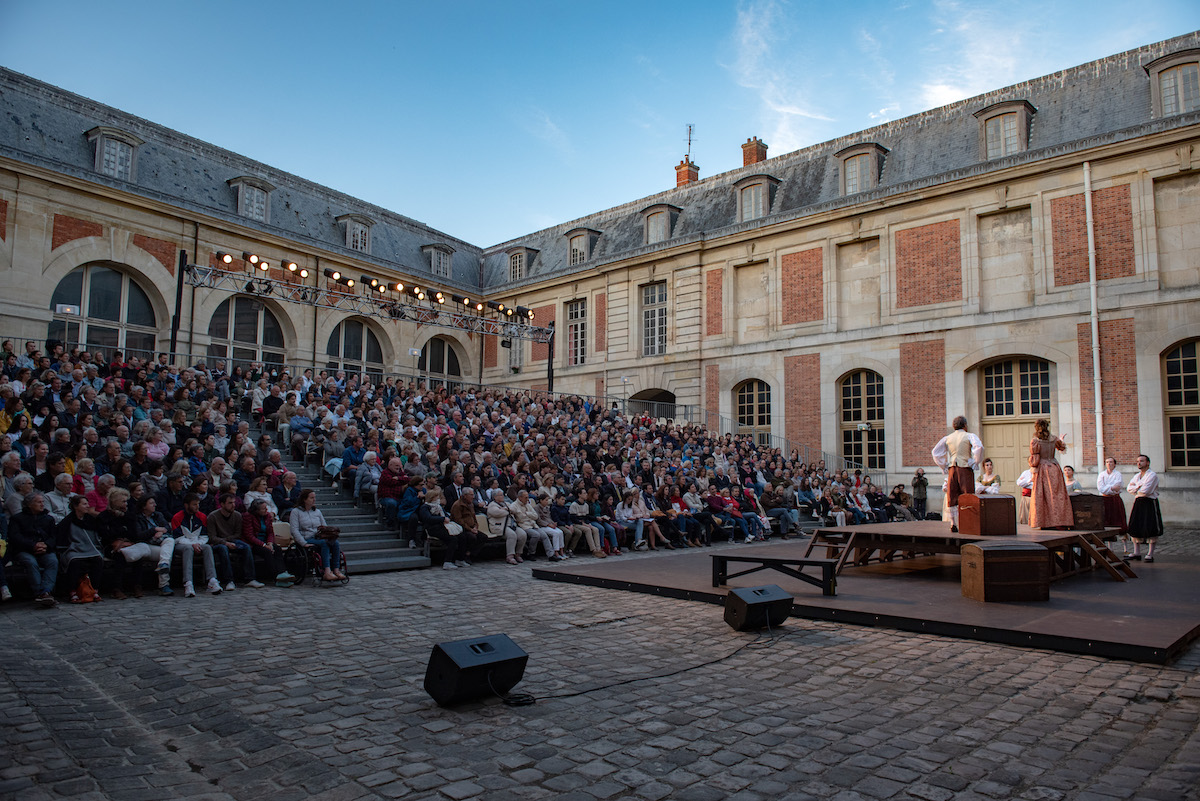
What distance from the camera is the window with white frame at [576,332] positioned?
2831cm

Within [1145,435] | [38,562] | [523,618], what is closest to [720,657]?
[523,618]

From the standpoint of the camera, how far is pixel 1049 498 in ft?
28.4

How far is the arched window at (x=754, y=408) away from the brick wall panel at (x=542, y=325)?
799 cm

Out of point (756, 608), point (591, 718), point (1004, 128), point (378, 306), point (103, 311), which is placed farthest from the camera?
point (378, 306)

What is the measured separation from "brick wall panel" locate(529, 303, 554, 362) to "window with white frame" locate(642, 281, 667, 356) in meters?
3.79

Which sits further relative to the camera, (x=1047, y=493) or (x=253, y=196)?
(x=253, y=196)

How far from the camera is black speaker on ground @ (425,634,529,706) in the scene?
397 centimetres

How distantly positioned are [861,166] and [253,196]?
19324mm

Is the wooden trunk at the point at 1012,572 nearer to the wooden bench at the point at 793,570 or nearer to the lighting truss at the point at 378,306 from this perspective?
the wooden bench at the point at 793,570

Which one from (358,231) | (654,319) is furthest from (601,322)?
(358,231)

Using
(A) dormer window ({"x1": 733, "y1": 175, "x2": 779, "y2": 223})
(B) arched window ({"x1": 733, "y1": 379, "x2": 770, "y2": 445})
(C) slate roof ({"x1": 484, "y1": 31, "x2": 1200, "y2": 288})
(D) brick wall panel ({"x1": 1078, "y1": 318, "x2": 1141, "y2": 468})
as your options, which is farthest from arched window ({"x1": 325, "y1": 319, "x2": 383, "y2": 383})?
(D) brick wall panel ({"x1": 1078, "y1": 318, "x2": 1141, "y2": 468})

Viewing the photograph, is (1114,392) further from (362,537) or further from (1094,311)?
(362,537)

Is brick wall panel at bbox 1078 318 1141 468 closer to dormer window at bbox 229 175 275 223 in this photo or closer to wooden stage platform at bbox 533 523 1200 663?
wooden stage platform at bbox 533 523 1200 663

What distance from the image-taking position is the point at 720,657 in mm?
5199
